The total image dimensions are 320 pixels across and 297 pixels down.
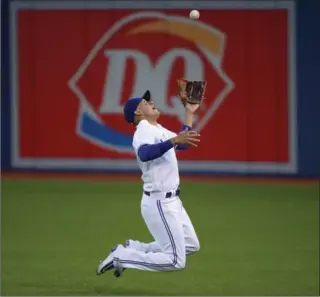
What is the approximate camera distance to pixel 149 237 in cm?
1066

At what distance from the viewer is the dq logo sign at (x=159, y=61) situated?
14750 mm

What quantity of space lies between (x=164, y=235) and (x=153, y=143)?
0.75 m

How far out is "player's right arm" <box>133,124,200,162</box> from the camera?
7.31m

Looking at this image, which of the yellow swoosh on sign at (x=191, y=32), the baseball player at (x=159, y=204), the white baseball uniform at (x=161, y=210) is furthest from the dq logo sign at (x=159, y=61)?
the white baseball uniform at (x=161, y=210)

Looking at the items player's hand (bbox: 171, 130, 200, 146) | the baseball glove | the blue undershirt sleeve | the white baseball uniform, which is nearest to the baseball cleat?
the white baseball uniform

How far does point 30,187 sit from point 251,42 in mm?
3956

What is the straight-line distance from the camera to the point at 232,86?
48.5ft

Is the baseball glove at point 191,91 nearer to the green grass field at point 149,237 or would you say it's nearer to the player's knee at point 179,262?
the player's knee at point 179,262

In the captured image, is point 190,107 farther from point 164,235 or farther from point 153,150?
point 164,235

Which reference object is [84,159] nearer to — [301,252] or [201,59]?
[201,59]

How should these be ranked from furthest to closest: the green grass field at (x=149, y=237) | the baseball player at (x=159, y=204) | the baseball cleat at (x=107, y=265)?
1. the green grass field at (x=149, y=237)
2. the baseball cleat at (x=107, y=265)
3. the baseball player at (x=159, y=204)

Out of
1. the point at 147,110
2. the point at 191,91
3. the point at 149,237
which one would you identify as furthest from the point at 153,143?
the point at 149,237

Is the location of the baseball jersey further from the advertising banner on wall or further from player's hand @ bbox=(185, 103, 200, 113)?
the advertising banner on wall

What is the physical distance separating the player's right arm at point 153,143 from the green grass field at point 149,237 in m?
1.25
